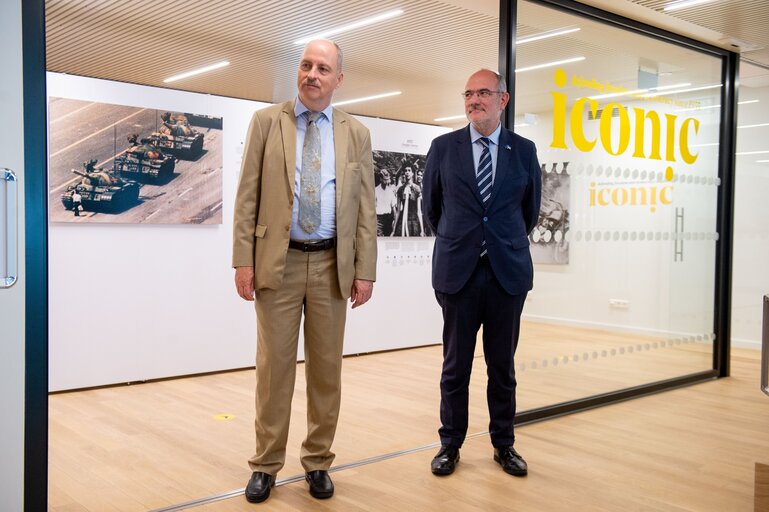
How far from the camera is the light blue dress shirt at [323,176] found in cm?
312

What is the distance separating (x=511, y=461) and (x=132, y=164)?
12.8 feet

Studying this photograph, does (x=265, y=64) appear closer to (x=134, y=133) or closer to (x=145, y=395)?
(x=134, y=133)

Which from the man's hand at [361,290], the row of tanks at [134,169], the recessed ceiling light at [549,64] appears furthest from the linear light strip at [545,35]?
the row of tanks at [134,169]

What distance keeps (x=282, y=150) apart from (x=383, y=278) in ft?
15.4

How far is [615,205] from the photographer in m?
5.17

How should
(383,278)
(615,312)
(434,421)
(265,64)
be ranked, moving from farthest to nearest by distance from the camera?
(383,278)
(265,64)
(615,312)
(434,421)

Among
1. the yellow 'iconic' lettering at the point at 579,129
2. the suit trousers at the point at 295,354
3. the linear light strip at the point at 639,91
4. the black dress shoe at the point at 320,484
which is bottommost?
the black dress shoe at the point at 320,484

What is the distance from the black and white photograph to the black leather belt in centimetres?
185

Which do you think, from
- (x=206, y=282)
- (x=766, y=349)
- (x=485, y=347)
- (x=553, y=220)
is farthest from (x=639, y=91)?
(x=206, y=282)

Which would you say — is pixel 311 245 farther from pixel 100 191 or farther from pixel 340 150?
pixel 100 191

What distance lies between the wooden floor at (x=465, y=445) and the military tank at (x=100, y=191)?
→ 1.42m

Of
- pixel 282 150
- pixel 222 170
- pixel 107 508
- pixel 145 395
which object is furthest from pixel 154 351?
pixel 282 150

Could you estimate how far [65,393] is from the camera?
5.57m

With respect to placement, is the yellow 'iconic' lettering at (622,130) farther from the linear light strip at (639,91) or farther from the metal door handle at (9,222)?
the metal door handle at (9,222)
